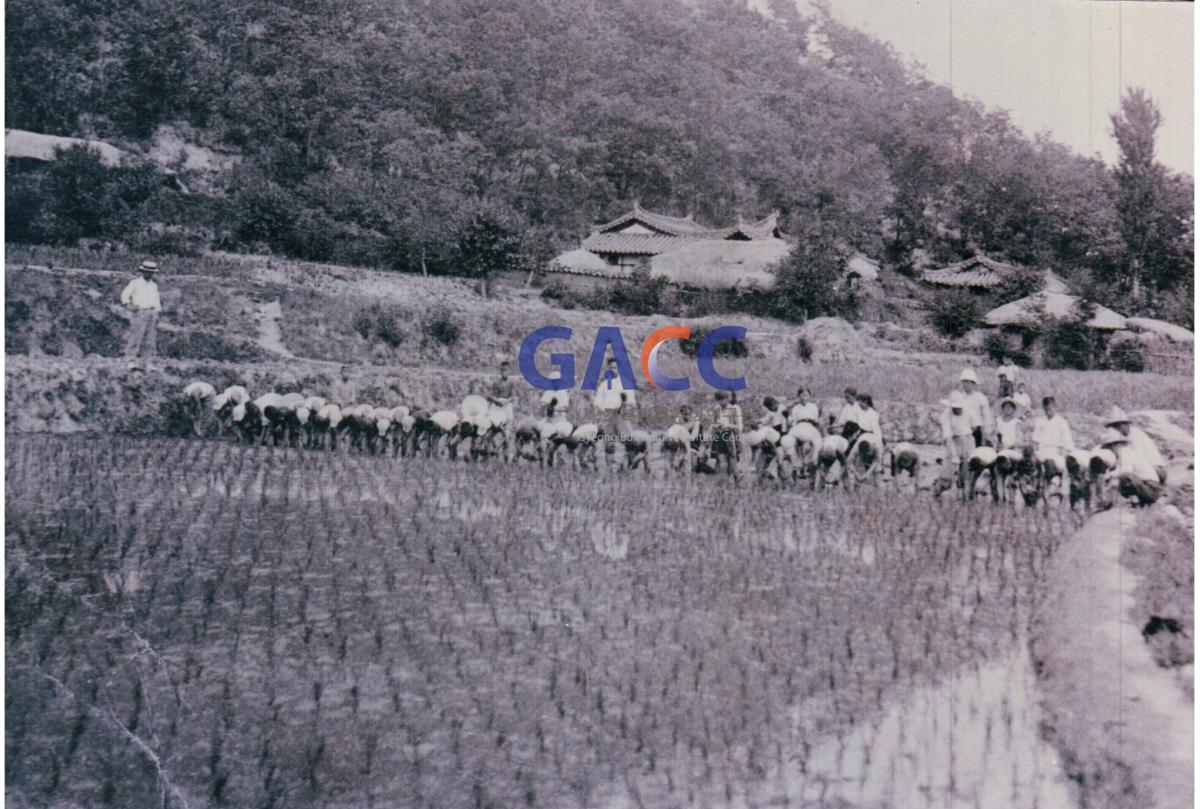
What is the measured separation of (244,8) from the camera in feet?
13.8

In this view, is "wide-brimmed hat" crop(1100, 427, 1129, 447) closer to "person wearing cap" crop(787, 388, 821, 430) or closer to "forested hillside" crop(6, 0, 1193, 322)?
"forested hillside" crop(6, 0, 1193, 322)

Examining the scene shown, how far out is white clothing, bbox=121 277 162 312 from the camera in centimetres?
405

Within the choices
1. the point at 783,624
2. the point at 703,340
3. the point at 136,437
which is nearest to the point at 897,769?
the point at 783,624

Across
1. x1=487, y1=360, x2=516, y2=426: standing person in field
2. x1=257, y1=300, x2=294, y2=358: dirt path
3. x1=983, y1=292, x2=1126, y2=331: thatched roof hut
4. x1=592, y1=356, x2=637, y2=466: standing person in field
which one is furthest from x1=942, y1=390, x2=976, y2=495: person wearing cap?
x1=257, y1=300, x2=294, y2=358: dirt path

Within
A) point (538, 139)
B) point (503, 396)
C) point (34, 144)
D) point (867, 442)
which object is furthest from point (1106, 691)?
point (34, 144)

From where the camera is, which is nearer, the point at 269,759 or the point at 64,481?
the point at 269,759

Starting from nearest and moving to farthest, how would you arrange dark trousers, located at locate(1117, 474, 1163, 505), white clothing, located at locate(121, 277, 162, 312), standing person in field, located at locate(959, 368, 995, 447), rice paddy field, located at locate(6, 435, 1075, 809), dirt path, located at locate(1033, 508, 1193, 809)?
rice paddy field, located at locate(6, 435, 1075, 809), dirt path, located at locate(1033, 508, 1193, 809), white clothing, located at locate(121, 277, 162, 312), dark trousers, located at locate(1117, 474, 1163, 505), standing person in field, located at locate(959, 368, 995, 447)

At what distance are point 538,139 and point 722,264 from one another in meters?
1.05

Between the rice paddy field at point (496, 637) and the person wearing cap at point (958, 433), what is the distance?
0.21 metres

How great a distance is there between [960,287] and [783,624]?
1.89 m

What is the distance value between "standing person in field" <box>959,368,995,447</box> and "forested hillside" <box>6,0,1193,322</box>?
0.63 meters

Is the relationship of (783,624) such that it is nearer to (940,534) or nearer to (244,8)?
(940,534)

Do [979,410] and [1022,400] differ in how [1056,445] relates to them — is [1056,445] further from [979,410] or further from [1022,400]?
[979,410]

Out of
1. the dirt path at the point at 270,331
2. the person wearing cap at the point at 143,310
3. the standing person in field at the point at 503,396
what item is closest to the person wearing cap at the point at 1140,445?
the standing person in field at the point at 503,396
